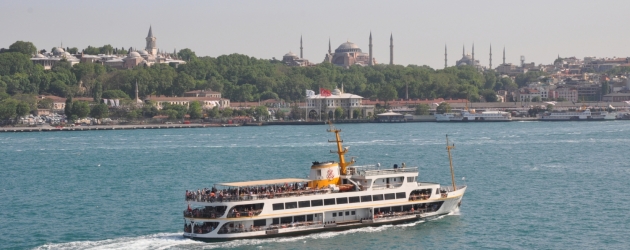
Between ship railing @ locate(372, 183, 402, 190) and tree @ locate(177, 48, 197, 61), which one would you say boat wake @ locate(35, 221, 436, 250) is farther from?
tree @ locate(177, 48, 197, 61)

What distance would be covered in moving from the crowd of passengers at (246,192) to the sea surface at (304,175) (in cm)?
115

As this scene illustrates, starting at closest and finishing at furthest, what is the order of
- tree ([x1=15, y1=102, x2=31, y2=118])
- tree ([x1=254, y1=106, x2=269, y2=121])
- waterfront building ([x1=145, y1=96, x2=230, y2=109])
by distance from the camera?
tree ([x1=15, y1=102, x2=31, y2=118]) < tree ([x1=254, y1=106, x2=269, y2=121]) < waterfront building ([x1=145, y1=96, x2=230, y2=109])

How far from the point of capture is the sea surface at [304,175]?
29359 mm

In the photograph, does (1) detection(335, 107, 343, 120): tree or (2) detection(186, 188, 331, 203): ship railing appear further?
(1) detection(335, 107, 343, 120): tree

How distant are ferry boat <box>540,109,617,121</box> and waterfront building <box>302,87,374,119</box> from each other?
68.9 feet

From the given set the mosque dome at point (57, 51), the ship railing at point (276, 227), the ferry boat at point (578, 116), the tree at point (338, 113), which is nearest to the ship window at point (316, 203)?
the ship railing at point (276, 227)

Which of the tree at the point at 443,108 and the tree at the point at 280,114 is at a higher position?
the tree at the point at 443,108

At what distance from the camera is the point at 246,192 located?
96.7ft

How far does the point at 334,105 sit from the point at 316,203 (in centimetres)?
10249

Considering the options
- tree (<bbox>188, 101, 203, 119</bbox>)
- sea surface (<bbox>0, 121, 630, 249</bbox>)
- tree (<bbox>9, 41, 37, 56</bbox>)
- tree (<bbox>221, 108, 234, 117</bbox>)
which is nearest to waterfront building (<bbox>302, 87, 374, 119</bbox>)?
tree (<bbox>221, 108, 234, 117</bbox>)

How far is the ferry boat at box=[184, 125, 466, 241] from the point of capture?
94.3ft

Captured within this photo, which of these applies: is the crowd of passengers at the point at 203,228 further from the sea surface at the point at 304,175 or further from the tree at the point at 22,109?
the tree at the point at 22,109

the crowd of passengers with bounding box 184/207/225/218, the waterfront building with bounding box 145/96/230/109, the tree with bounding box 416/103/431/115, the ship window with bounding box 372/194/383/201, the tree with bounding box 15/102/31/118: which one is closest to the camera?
the crowd of passengers with bounding box 184/207/225/218

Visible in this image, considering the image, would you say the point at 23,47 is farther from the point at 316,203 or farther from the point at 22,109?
the point at 316,203
